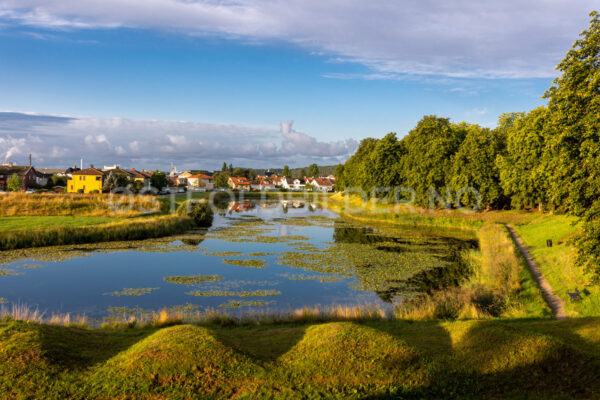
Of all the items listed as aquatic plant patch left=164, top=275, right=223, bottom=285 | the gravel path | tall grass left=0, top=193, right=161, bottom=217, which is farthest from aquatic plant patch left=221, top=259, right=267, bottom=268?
tall grass left=0, top=193, right=161, bottom=217

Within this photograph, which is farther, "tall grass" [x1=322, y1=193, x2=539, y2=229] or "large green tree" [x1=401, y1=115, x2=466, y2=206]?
"large green tree" [x1=401, y1=115, x2=466, y2=206]

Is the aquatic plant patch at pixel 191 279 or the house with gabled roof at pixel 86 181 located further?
the house with gabled roof at pixel 86 181

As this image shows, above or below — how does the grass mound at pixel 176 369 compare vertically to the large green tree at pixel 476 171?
below

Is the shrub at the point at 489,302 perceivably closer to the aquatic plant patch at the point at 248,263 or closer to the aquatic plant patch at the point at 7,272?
the aquatic plant patch at the point at 248,263

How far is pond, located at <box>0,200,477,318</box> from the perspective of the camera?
22391 millimetres

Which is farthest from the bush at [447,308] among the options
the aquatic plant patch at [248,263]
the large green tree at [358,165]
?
the large green tree at [358,165]

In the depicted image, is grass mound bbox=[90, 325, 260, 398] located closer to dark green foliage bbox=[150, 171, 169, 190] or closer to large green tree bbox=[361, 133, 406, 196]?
large green tree bbox=[361, 133, 406, 196]

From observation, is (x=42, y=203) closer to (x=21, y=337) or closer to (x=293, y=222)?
(x=293, y=222)

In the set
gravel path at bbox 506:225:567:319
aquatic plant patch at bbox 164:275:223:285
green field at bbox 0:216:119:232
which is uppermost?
gravel path at bbox 506:225:567:319

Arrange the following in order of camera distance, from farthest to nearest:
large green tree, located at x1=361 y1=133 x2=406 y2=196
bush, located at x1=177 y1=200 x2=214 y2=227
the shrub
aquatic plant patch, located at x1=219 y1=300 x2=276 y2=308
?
large green tree, located at x1=361 y1=133 x2=406 y2=196 < bush, located at x1=177 y1=200 x2=214 y2=227 < aquatic plant patch, located at x1=219 y1=300 x2=276 y2=308 < the shrub

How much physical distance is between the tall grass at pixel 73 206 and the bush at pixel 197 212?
22.6ft

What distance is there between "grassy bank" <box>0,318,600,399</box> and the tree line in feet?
33.2

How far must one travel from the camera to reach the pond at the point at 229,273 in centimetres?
2239

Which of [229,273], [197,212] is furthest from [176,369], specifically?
[197,212]
